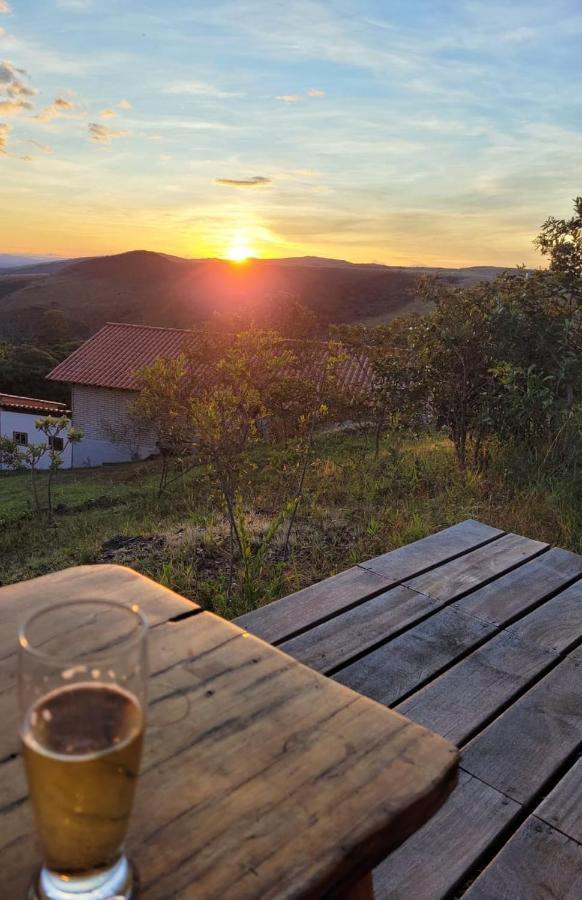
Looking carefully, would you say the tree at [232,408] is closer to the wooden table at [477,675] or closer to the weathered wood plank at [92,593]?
the wooden table at [477,675]

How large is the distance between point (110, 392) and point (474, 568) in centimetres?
2436

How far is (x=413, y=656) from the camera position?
6.43 feet

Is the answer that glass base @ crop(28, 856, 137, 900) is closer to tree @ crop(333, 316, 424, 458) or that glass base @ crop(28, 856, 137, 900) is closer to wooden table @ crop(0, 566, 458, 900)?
wooden table @ crop(0, 566, 458, 900)

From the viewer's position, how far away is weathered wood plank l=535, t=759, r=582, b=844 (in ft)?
4.68

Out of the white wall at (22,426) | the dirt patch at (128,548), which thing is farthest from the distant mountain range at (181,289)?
the dirt patch at (128,548)

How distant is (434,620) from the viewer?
2152 millimetres

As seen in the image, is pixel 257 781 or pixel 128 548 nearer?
pixel 257 781

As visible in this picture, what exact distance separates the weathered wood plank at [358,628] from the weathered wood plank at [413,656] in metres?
0.04

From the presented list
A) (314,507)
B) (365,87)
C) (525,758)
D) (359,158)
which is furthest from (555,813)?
(359,158)

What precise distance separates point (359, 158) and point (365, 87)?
493 centimetres

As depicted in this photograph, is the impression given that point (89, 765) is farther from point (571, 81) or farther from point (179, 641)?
point (571, 81)

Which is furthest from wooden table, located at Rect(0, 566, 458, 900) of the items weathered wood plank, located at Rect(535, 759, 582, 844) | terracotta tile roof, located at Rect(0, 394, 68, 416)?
terracotta tile roof, located at Rect(0, 394, 68, 416)

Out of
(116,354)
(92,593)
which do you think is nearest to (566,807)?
(92,593)

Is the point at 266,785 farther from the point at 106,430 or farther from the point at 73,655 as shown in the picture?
the point at 106,430
